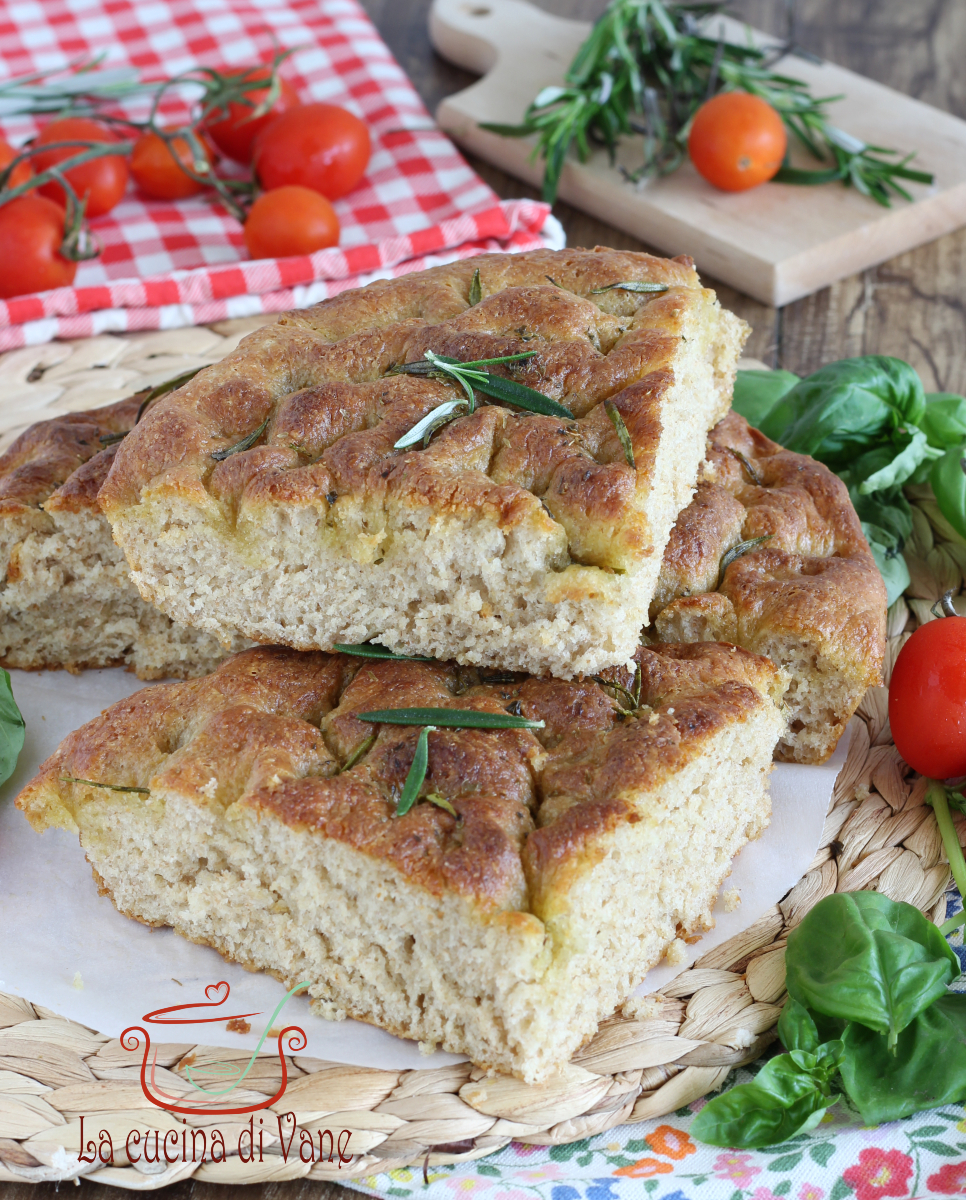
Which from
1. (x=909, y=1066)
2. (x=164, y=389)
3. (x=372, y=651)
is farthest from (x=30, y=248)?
(x=909, y=1066)

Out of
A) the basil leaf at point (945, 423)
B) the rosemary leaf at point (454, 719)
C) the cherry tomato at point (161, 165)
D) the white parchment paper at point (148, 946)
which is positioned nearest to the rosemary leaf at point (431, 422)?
the rosemary leaf at point (454, 719)

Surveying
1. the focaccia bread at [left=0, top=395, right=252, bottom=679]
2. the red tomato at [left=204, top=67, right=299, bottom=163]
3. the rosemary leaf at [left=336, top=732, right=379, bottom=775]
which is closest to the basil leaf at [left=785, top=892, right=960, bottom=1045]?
the rosemary leaf at [left=336, top=732, right=379, bottom=775]

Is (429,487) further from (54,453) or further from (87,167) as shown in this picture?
(87,167)

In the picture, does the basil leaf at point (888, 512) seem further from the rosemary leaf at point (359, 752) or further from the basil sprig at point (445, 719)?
the rosemary leaf at point (359, 752)

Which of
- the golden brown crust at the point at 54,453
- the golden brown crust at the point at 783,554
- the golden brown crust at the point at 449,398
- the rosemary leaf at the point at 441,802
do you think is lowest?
the golden brown crust at the point at 783,554

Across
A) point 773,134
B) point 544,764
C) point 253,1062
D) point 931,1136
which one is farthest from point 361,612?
point 773,134

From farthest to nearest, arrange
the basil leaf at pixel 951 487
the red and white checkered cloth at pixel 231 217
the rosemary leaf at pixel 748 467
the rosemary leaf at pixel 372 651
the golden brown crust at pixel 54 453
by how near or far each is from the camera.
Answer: the red and white checkered cloth at pixel 231 217, the basil leaf at pixel 951 487, the rosemary leaf at pixel 748 467, the golden brown crust at pixel 54 453, the rosemary leaf at pixel 372 651

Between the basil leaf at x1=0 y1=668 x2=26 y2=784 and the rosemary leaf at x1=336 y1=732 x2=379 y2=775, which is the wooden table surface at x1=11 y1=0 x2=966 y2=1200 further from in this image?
the basil leaf at x1=0 y1=668 x2=26 y2=784

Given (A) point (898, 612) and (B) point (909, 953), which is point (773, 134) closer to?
(A) point (898, 612)
